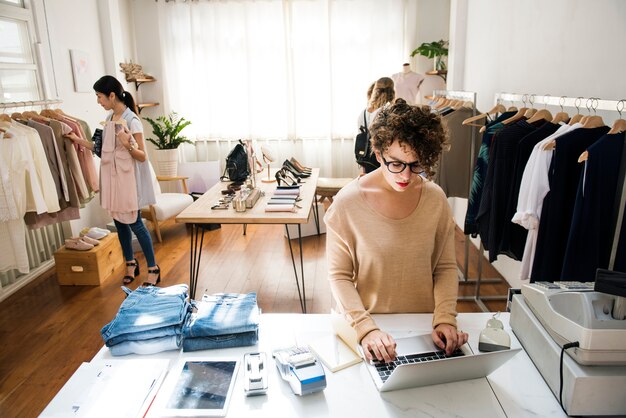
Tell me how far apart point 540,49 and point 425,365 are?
263 centimetres

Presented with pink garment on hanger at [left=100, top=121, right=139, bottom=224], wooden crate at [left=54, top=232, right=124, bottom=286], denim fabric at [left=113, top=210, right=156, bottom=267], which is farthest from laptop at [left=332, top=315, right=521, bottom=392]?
wooden crate at [left=54, top=232, right=124, bottom=286]

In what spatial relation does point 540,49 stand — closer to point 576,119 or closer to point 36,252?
point 576,119

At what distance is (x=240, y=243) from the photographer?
15.4 feet

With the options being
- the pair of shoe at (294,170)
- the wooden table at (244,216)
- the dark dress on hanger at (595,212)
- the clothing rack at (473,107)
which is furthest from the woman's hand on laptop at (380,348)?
the pair of shoe at (294,170)

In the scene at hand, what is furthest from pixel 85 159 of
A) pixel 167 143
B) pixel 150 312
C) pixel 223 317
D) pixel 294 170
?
pixel 223 317

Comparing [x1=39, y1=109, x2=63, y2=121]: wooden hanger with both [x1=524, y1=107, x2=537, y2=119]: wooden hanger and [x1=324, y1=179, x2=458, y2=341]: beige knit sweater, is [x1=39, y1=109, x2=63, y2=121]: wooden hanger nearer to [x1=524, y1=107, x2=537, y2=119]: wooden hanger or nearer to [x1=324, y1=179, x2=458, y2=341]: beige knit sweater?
[x1=324, y1=179, x2=458, y2=341]: beige knit sweater

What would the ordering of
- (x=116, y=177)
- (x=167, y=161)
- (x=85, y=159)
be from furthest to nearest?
(x=167, y=161)
(x=85, y=159)
(x=116, y=177)

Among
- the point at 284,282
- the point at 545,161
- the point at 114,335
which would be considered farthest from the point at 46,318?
the point at 545,161

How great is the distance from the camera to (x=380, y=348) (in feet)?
3.93

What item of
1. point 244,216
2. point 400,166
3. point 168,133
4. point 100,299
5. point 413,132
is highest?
point 413,132

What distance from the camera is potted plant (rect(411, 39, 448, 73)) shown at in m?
5.14

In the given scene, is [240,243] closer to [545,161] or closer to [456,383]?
[545,161]

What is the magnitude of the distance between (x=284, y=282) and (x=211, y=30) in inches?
142

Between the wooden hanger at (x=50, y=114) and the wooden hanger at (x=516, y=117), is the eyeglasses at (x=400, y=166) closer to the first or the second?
the wooden hanger at (x=516, y=117)
